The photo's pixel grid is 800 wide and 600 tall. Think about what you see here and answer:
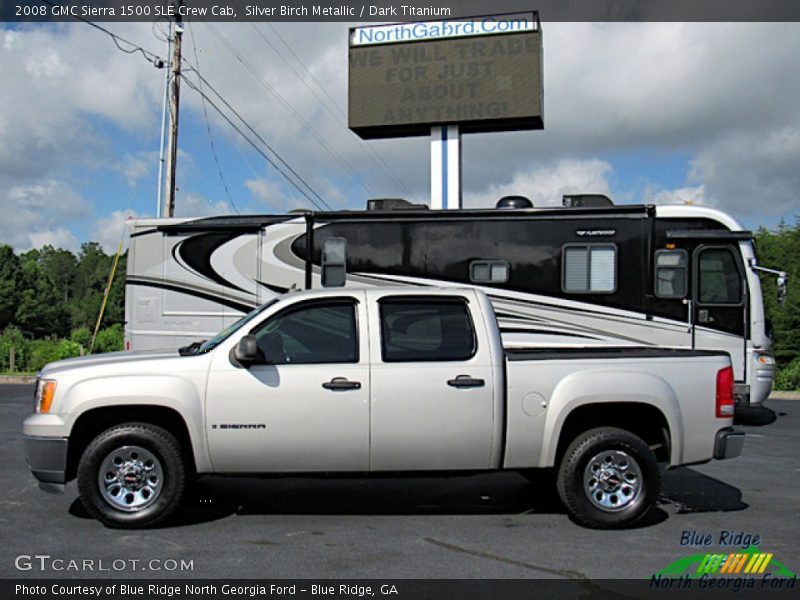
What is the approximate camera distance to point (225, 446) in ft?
19.7

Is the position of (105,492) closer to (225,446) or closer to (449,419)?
(225,446)

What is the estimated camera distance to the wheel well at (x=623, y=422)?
6.38 meters

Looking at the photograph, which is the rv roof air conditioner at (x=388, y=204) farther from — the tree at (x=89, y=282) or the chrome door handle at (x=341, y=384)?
the tree at (x=89, y=282)

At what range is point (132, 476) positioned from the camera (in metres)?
6.05

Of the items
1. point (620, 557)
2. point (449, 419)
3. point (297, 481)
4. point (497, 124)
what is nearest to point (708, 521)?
point (620, 557)

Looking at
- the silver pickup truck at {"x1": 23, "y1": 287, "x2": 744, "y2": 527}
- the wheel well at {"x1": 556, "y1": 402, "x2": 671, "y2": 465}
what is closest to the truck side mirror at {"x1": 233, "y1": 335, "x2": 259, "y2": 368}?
the silver pickup truck at {"x1": 23, "y1": 287, "x2": 744, "y2": 527}

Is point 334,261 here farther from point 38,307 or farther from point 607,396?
point 38,307

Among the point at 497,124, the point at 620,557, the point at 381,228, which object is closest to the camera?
the point at 620,557

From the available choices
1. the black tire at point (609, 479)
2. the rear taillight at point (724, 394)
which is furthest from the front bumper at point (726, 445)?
the black tire at point (609, 479)

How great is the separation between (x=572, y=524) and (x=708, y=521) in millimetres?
1186

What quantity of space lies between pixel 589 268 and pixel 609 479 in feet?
16.4

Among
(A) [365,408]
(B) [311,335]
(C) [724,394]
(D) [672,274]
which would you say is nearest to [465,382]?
(A) [365,408]

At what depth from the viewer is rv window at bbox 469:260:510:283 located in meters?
11.0

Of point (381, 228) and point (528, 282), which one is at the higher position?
point (381, 228)
